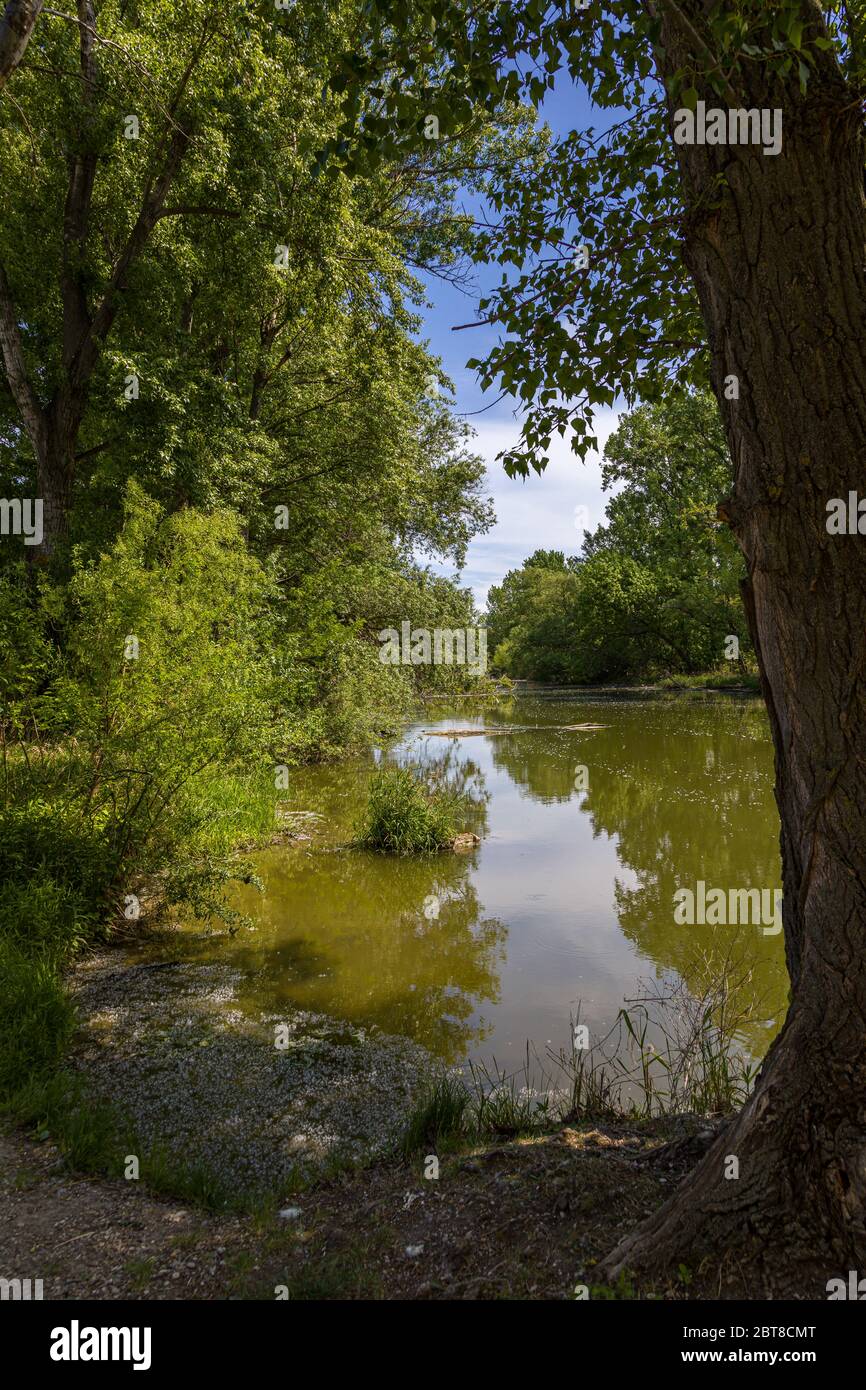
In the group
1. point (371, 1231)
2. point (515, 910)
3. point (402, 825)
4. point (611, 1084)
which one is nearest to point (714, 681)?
point (402, 825)

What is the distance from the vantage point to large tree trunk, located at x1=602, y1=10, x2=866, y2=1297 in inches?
83.0

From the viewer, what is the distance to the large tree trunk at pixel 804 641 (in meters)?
2.11

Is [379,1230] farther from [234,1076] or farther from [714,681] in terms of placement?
[714,681]

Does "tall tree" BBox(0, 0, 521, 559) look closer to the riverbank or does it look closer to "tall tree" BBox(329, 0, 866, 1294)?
"tall tree" BBox(329, 0, 866, 1294)

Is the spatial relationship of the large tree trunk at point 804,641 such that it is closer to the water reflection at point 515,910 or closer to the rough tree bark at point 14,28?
the water reflection at point 515,910

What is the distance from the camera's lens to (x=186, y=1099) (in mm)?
4508

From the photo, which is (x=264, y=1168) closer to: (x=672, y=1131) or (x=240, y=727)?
(x=672, y=1131)

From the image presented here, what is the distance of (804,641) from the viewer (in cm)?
223

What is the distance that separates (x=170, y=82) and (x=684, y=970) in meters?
12.8

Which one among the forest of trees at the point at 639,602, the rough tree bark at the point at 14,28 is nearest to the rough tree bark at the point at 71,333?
the rough tree bark at the point at 14,28

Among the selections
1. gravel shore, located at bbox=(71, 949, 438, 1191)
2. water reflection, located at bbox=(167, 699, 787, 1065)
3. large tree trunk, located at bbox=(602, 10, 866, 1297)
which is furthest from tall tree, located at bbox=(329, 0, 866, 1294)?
water reflection, located at bbox=(167, 699, 787, 1065)
